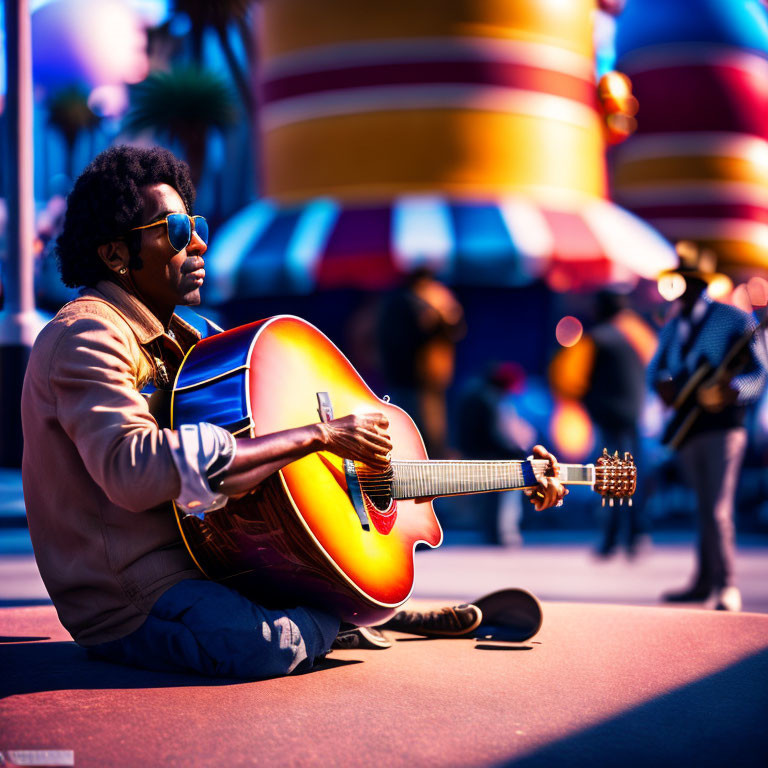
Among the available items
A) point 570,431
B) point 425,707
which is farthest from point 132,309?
point 570,431

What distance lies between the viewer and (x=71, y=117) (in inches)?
1243

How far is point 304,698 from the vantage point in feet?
8.65

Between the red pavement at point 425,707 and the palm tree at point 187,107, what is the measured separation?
20253 millimetres

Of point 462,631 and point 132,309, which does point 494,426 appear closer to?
point 462,631

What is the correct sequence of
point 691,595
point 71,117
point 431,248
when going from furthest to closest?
→ point 71,117, point 431,248, point 691,595

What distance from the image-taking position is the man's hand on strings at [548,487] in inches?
125

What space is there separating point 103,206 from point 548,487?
1.49m

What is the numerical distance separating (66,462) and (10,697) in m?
0.59

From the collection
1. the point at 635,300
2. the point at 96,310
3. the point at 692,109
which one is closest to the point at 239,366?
the point at 96,310

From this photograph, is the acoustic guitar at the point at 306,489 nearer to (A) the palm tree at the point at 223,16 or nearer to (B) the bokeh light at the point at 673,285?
(B) the bokeh light at the point at 673,285

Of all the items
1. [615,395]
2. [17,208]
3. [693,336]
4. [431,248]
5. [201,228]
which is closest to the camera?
[201,228]

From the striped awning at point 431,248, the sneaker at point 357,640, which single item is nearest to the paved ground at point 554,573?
the sneaker at point 357,640

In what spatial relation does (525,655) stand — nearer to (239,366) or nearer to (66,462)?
(239,366)

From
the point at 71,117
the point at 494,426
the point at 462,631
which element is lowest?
the point at 462,631
